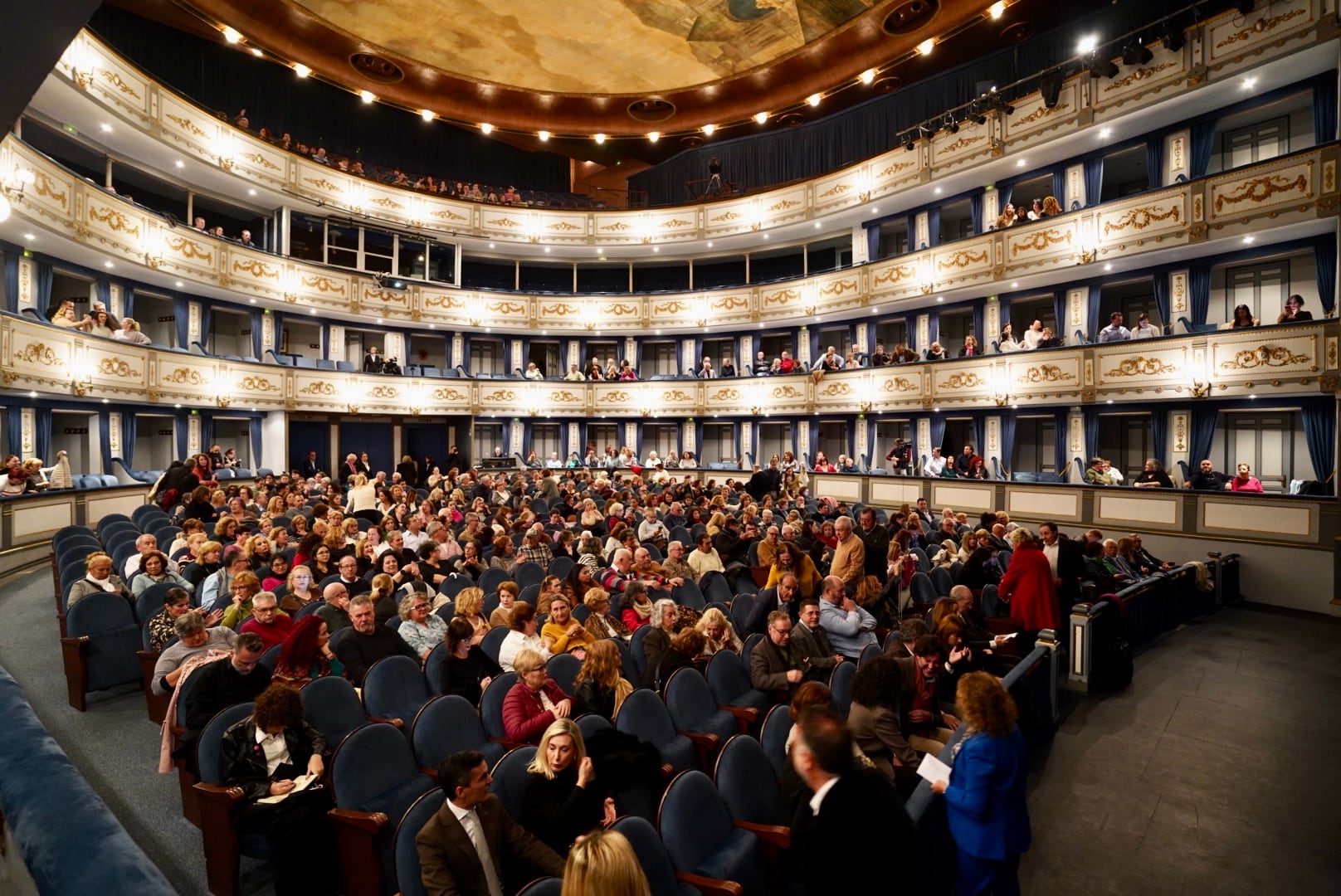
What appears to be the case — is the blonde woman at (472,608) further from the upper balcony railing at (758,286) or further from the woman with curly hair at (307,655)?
the upper balcony railing at (758,286)

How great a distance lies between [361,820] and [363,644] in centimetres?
173

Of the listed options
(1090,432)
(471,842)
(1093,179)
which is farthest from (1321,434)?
(471,842)

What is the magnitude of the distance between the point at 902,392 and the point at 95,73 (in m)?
16.1

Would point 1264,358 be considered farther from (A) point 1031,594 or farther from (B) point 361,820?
(B) point 361,820

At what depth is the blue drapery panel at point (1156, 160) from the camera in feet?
36.3

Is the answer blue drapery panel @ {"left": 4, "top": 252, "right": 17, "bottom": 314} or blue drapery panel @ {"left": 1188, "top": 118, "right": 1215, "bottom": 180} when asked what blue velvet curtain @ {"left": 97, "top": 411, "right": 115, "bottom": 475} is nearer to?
blue drapery panel @ {"left": 4, "top": 252, "right": 17, "bottom": 314}

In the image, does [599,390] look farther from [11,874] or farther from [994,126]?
[11,874]

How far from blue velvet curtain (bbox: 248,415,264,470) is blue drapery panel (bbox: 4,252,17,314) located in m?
5.59

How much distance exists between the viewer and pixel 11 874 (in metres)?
1.31

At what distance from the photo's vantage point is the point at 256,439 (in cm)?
1541

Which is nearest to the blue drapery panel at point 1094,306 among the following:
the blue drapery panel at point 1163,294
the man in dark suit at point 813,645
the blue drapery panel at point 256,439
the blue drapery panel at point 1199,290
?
the blue drapery panel at point 1163,294

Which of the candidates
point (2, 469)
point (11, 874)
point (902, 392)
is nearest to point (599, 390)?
point (902, 392)

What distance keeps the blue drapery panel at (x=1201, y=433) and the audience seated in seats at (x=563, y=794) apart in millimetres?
11923

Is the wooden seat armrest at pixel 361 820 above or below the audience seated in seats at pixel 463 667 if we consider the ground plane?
below
